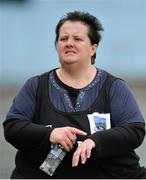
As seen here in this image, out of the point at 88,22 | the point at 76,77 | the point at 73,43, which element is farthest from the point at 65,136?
the point at 88,22

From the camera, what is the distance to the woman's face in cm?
346

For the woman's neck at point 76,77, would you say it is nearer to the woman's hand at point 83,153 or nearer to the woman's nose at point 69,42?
the woman's nose at point 69,42

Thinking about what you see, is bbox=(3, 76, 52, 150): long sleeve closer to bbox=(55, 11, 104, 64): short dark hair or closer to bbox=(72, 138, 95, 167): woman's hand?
bbox=(72, 138, 95, 167): woman's hand

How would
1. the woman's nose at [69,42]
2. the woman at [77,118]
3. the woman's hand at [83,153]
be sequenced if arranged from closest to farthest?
the woman's hand at [83,153] → the woman at [77,118] → the woman's nose at [69,42]

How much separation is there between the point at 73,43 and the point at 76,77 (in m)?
0.22

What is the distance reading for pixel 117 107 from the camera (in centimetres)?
339

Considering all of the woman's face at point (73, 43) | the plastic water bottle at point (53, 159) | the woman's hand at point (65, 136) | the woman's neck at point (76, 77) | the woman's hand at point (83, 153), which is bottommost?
the plastic water bottle at point (53, 159)

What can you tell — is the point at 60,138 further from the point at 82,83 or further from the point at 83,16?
the point at 83,16

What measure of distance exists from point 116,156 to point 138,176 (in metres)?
0.21

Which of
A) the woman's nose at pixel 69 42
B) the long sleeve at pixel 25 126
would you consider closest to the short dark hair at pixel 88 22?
the woman's nose at pixel 69 42

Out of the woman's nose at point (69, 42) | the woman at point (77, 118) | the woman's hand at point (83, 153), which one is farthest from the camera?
the woman's nose at point (69, 42)

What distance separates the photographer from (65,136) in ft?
10.5

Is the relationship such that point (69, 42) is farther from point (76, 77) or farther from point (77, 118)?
point (77, 118)

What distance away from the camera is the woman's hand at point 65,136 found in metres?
3.21
